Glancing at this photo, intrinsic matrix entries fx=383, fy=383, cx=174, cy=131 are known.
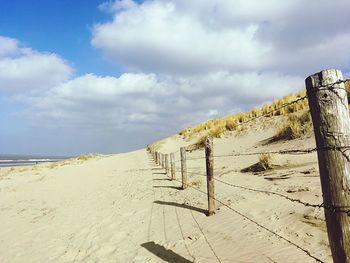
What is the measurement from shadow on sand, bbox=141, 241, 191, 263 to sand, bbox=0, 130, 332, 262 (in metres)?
0.02

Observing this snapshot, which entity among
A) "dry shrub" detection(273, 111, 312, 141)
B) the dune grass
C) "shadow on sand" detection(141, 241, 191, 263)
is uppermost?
the dune grass

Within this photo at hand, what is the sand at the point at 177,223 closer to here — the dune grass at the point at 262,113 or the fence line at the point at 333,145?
the fence line at the point at 333,145

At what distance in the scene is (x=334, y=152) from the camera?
2.79 meters

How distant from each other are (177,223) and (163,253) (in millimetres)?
1539

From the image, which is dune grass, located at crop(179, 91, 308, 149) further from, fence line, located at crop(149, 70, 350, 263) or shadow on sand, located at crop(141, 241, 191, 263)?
fence line, located at crop(149, 70, 350, 263)

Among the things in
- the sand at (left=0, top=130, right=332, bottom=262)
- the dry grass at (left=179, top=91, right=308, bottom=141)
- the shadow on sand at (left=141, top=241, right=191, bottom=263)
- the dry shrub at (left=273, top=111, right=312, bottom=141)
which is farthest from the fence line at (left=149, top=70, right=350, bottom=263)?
the dry grass at (left=179, top=91, right=308, bottom=141)

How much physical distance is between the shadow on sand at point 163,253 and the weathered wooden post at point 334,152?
116 inches

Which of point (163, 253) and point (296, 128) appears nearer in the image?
point (163, 253)

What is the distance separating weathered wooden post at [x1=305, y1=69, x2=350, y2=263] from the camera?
2758 mm

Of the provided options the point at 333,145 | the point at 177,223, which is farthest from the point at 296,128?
the point at 333,145

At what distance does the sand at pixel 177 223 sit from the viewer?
5.44 metres

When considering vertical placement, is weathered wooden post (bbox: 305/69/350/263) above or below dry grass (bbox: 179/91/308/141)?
below

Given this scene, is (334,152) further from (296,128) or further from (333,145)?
(296,128)

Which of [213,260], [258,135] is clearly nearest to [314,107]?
[213,260]
